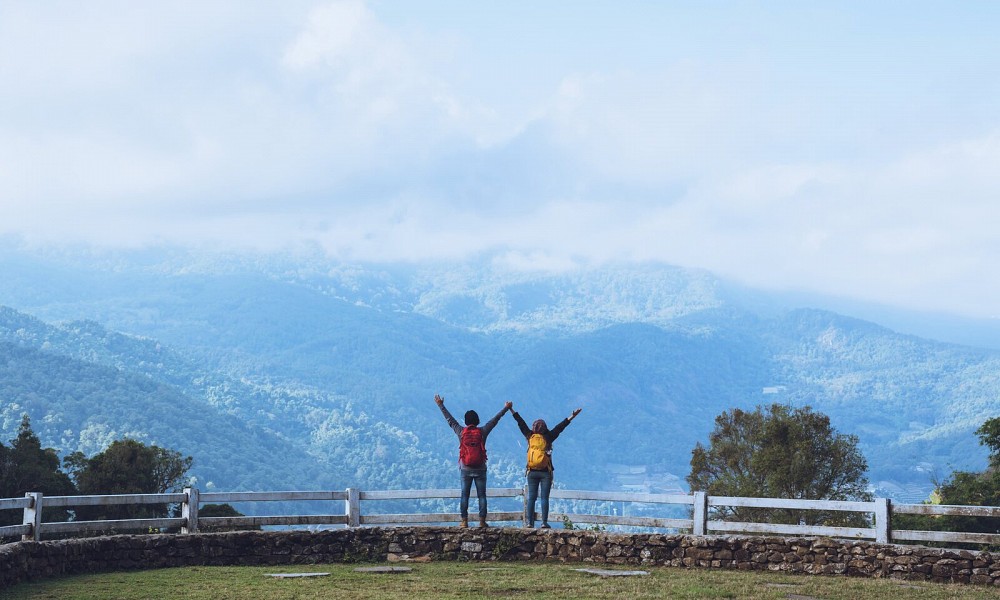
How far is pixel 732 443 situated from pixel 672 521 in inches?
1613

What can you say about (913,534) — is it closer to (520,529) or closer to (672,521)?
(672,521)

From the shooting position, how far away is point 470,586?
14.9m

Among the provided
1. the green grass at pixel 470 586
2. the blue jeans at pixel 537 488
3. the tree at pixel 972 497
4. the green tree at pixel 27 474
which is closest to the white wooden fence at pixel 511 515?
the blue jeans at pixel 537 488

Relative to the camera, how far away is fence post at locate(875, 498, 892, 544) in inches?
651

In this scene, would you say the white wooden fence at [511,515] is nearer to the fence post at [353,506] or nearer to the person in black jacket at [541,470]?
the fence post at [353,506]

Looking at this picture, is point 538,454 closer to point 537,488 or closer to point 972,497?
point 537,488

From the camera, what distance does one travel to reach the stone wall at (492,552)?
15719 mm

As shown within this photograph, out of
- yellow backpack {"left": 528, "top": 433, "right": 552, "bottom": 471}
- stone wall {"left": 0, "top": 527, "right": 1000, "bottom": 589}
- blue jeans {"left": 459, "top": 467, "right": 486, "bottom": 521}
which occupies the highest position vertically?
yellow backpack {"left": 528, "top": 433, "right": 552, "bottom": 471}

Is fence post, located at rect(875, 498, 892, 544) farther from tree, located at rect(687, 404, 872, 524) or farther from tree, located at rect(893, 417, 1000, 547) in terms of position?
tree, located at rect(687, 404, 872, 524)

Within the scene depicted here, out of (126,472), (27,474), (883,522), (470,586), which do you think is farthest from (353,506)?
(126,472)

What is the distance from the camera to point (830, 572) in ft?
54.1

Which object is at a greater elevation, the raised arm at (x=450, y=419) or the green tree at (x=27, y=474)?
the raised arm at (x=450, y=419)

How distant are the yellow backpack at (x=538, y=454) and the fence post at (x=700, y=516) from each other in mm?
2444

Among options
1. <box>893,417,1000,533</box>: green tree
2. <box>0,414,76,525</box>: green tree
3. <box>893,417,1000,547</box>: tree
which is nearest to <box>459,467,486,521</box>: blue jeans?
<box>893,417,1000,533</box>: green tree
